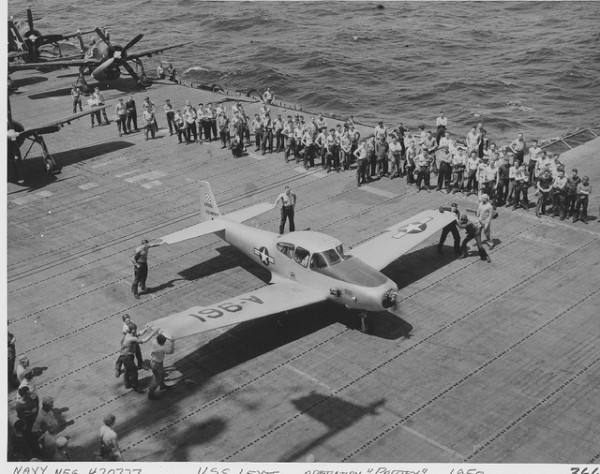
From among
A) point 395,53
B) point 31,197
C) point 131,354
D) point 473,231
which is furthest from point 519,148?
point 395,53

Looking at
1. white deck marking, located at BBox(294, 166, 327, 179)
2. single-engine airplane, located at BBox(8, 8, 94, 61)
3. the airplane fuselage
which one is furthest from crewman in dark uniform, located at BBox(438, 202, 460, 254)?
single-engine airplane, located at BBox(8, 8, 94, 61)

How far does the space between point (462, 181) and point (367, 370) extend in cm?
1275

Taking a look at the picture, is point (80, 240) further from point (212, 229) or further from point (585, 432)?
point (585, 432)

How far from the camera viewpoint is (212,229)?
23609mm

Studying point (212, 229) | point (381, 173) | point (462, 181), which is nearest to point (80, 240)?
point (212, 229)

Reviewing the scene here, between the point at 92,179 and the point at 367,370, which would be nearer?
the point at 367,370

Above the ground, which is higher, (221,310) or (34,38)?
(34,38)

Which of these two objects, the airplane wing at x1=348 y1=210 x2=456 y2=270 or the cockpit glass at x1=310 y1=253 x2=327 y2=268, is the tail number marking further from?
the airplane wing at x1=348 y1=210 x2=456 y2=270

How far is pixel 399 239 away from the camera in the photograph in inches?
892

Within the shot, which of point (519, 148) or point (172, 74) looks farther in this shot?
point (172, 74)

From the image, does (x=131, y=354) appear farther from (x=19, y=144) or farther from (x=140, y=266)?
(x=19, y=144)

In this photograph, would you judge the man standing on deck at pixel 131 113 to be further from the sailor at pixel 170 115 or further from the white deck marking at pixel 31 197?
the white deck marking at pixel 31 197

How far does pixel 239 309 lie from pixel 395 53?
62.0 metres

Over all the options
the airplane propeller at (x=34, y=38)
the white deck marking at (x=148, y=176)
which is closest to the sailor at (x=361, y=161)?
the white deck marking at (x=148, y=176)
